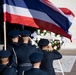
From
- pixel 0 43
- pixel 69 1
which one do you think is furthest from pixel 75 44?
pixel 0 43

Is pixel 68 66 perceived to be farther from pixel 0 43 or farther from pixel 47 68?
pixel 47 68

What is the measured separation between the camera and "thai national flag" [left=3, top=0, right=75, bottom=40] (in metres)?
7.23

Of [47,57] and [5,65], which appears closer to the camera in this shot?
[5,65]

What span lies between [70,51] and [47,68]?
20.9ft

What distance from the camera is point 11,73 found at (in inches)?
237

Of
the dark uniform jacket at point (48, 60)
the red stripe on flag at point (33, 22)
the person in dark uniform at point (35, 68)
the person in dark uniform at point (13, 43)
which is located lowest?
the dark uniform jacket at point (48, 60)

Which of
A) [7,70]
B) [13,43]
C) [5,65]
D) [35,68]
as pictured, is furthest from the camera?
[13,43]

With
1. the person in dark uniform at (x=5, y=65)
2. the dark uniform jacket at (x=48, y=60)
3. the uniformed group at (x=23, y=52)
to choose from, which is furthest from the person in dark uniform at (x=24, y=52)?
the person in dark uniform at (x=5, y=65)

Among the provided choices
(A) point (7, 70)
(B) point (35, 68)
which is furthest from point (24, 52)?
(B) point (35, 68)

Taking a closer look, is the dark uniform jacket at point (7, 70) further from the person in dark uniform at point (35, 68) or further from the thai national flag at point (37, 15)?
the thai national flag at point (37, 15)

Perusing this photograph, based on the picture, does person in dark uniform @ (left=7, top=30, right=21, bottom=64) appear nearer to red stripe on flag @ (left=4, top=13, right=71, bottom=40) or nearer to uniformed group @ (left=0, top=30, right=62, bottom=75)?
uniformed group @ (left=0, top=30, right=62, bottom=75)

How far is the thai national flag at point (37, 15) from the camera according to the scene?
23.7 ft

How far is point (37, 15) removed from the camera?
7.38m

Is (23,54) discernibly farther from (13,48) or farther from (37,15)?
(37,15)
